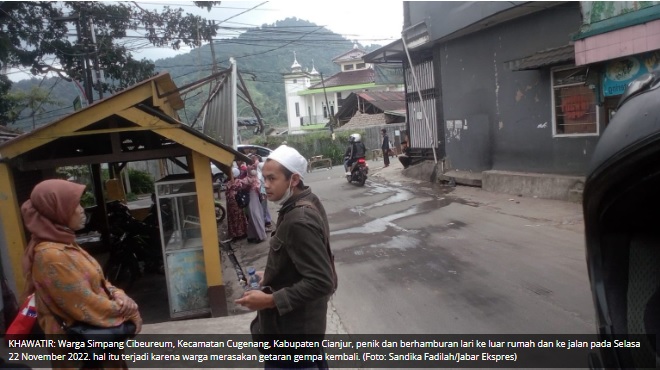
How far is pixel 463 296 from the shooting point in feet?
16.2

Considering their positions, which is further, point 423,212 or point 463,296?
point 423,212

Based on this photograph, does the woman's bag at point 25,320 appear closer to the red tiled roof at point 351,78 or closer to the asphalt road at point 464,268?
the asphalt road at point 464,268

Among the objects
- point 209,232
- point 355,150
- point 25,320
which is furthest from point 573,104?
point 25,320

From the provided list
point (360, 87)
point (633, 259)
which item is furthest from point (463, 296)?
point (360, 87)

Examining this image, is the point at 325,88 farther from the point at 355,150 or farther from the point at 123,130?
the point at 123,130

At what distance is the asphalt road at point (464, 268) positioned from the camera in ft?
→ 14.3

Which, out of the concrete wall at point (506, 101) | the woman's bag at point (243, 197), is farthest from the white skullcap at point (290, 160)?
the concrete wall at point (506, 101)

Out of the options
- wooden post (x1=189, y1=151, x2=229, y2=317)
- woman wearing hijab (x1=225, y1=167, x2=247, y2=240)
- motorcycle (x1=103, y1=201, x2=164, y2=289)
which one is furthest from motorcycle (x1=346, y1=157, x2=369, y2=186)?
wooden post (x1=189, y1=151, x2=229, y2=317)

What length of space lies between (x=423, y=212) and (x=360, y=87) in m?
35.4

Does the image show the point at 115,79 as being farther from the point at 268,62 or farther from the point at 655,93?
the point at 268,62

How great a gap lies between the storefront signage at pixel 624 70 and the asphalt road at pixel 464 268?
225cm

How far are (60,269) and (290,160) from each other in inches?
48.7

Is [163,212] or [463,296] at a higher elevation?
[163,212]

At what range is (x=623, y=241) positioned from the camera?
187cm
